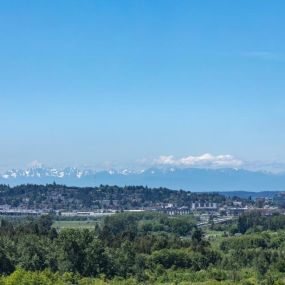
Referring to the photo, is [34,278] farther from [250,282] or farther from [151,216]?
[151,216]

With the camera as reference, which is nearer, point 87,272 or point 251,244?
point 87,272

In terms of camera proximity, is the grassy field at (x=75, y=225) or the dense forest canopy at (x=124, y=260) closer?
the dense forest canopy at (x=124, y=260)

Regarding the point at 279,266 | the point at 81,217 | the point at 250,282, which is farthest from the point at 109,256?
the point at 81,217

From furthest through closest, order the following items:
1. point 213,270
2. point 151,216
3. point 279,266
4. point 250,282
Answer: point 151,216 → point 279,266 → point 213,270 → point 250,282

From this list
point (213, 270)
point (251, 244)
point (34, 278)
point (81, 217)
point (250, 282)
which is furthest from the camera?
point (81, 217)

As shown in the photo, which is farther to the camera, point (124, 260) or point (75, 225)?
point (75, 225)

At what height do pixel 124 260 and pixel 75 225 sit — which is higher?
pixel 75 225

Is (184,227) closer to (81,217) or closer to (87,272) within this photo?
(81,217)

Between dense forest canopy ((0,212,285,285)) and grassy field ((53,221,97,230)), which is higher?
grassy field ((53,221,97,230))

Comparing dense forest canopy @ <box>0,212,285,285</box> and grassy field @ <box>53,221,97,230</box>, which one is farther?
grassy field @ <box>53,221,97,230</box>

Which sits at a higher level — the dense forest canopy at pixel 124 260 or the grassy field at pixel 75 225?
the grassy field at pixel 75 225

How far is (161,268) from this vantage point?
80.6 metres

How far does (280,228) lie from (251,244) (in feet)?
114

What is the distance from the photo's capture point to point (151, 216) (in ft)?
537
